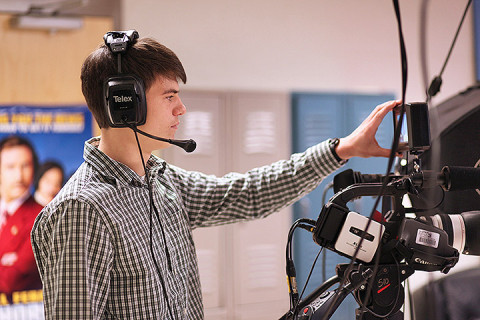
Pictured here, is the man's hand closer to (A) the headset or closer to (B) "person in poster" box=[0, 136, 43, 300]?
(A) the headset

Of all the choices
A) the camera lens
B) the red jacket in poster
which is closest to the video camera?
the camera lens

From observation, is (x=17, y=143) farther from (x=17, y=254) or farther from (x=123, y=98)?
(x=123, y=98)

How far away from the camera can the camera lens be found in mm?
878

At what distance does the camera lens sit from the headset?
48 centimetres

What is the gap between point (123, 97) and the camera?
99cm

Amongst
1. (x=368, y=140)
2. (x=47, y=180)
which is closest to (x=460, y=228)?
(x=368, y=140)

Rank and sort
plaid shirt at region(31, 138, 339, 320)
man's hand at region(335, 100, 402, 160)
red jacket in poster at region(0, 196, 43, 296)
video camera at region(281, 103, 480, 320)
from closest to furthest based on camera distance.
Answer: video camera at region(281, 103, 480, 320)
plaid shirt at region(31, 138, 339, 320)
man's hand at region(335, 100, 402, 160)
red jacket in poster at region(0, 196, 43, 296)

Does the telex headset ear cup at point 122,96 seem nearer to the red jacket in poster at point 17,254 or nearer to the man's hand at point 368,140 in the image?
the man's hand at point 368,140

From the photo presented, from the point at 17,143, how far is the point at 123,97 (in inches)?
89.4

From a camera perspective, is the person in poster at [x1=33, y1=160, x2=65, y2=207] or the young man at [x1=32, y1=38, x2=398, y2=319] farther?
the person in poster at [x1=33, y1=160, x2=65, y2=207]

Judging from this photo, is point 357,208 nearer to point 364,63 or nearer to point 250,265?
point 250,265

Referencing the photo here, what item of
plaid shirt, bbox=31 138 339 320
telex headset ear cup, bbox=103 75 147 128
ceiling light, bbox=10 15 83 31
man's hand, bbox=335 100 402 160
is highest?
ceiling light, bbox=10 15 83 31

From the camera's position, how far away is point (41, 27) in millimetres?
3045

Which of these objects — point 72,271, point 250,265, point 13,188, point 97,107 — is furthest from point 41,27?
point 72,271
